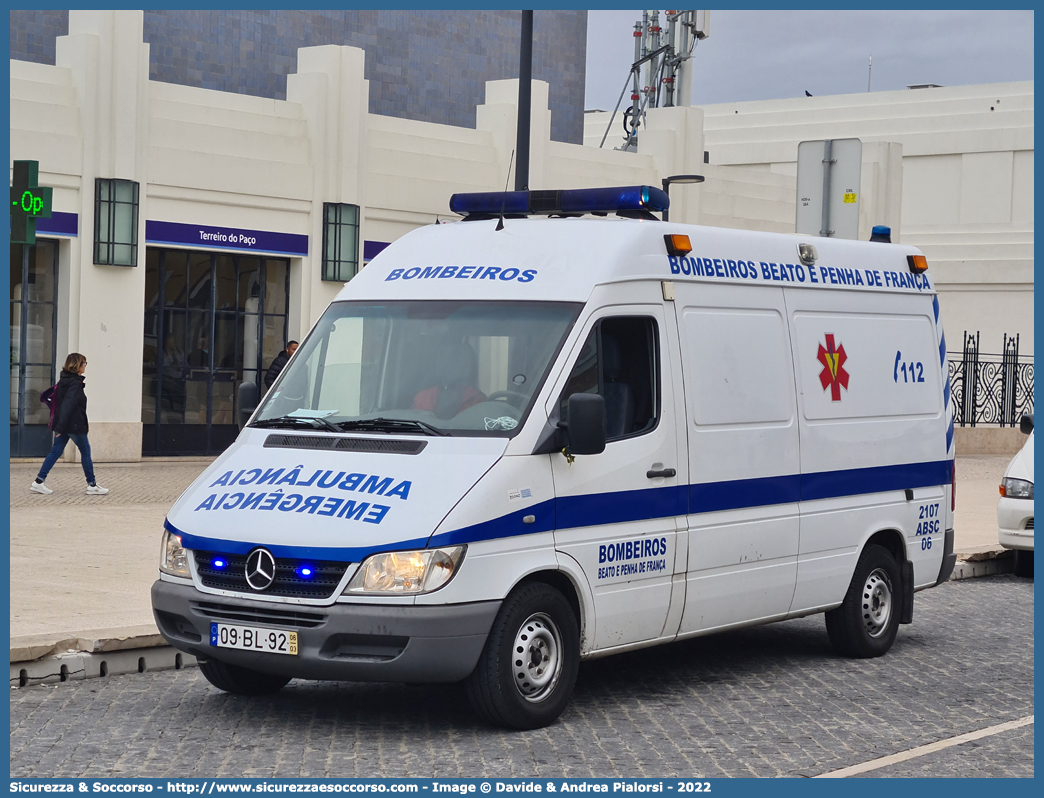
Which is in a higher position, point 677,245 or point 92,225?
point 92,225

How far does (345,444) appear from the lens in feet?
23.7

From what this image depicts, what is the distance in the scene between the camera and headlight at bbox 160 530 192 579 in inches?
280

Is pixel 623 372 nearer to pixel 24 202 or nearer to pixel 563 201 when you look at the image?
pixel 563 201

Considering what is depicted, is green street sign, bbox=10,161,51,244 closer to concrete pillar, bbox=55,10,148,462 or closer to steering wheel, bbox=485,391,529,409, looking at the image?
steering wheel, bbox=485,391,529,409

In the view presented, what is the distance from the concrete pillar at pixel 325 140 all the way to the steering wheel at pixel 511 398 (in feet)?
56.0

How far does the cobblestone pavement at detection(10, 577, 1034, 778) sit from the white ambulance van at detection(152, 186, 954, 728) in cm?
32

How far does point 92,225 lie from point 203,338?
2843mm

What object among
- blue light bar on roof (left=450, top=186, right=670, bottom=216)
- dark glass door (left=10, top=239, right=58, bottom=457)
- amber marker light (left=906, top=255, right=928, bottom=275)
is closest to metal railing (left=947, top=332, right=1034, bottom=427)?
dark glass door (left=10, top=239, right=58, bottom=457)

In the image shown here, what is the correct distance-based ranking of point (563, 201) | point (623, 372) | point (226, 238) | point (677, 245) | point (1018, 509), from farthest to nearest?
point (226, 238)
point (1018, 509)
point (563, 201)
point (677, 245)
point (623, 372)

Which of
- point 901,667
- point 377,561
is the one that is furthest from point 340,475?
point 901,667

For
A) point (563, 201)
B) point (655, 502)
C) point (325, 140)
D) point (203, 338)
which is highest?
point (325, 140)

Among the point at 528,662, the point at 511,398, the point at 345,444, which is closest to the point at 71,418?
the point at 345,444

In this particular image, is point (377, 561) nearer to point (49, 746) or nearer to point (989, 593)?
point (49, 746)

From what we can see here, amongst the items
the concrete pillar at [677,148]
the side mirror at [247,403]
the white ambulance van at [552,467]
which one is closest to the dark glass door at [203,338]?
Answer: the concrete pillar at [677,148]
